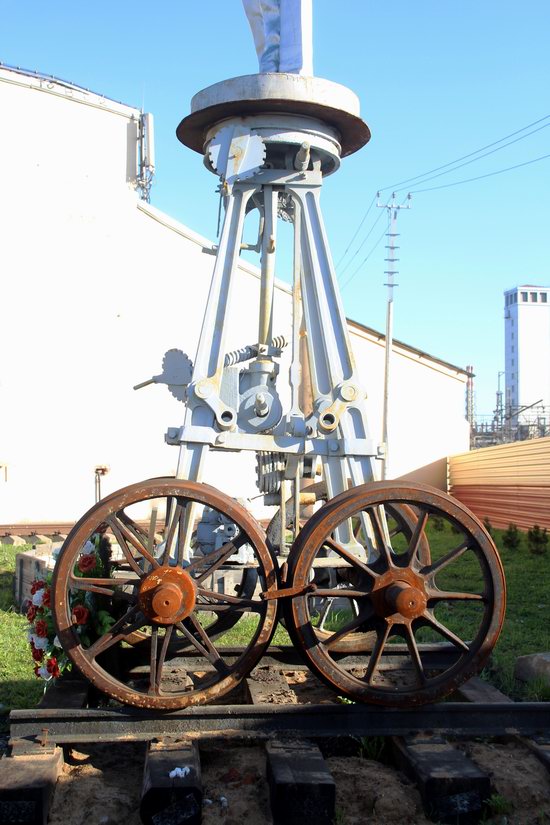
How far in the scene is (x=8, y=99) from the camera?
18375mm

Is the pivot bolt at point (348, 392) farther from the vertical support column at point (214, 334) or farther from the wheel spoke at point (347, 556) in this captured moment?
the wheel spoke at point (347, 556)

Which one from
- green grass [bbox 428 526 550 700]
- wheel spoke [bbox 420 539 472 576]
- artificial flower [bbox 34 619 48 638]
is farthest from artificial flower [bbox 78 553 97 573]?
green grass [bbox 428 526 550 700]

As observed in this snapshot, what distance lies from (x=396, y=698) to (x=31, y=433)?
51.2ft

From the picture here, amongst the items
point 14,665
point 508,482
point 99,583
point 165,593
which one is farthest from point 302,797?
point 508,482

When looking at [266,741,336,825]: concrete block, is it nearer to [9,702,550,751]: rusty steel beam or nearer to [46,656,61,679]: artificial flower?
[9,702,550,751]: rusty steel beam

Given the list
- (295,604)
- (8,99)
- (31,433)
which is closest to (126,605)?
(295,604)

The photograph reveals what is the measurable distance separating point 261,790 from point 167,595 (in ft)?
2.94

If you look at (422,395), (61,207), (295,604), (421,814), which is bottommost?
(421,814)

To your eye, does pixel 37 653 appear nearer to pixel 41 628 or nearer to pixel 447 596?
pixel 41 628

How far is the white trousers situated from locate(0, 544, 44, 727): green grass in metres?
3.77

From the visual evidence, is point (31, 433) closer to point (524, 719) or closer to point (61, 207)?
point (61, 207)

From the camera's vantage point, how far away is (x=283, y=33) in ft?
16.9

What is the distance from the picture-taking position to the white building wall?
18516 millimetres

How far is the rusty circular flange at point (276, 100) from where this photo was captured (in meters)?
4.68
